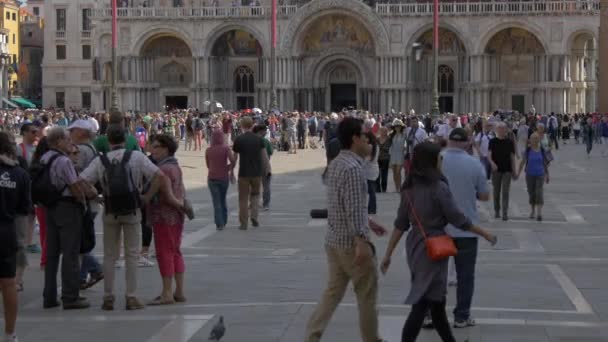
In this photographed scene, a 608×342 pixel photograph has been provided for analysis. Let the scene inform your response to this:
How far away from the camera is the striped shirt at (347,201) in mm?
9750

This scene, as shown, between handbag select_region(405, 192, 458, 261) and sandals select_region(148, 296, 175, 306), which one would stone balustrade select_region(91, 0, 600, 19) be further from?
handbag select_region(405, 192, 458, 261)

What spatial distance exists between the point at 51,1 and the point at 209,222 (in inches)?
2724

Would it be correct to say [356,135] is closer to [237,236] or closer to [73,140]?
[73,140]

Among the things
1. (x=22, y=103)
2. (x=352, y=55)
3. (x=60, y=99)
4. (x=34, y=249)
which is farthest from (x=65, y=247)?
(x=60, y=99)

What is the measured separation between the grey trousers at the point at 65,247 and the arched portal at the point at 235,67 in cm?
5555

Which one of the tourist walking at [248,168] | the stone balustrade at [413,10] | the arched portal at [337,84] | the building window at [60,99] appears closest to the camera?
the tourist walking at [248,168]

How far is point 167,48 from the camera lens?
230ft

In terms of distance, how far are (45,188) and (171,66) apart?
57.7m

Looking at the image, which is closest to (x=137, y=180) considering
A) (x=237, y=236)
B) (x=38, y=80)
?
(x=237, y=236)

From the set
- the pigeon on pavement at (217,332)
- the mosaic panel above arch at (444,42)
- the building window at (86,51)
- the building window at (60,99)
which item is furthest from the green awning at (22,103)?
the pigeon on pavement at (217,332)

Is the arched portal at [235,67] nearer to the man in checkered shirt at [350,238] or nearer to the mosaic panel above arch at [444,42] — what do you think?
the mosaic panel above arch at [444,42]

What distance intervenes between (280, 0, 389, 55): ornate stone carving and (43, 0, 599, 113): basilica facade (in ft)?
0.17

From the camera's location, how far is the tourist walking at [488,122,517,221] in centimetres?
2150

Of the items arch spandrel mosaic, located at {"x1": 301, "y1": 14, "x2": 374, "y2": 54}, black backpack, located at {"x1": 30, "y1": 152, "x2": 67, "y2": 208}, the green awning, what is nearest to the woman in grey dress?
black backpack, located at {"x1": 30, "y1": 152, "x2": 67, "y2": 208}
